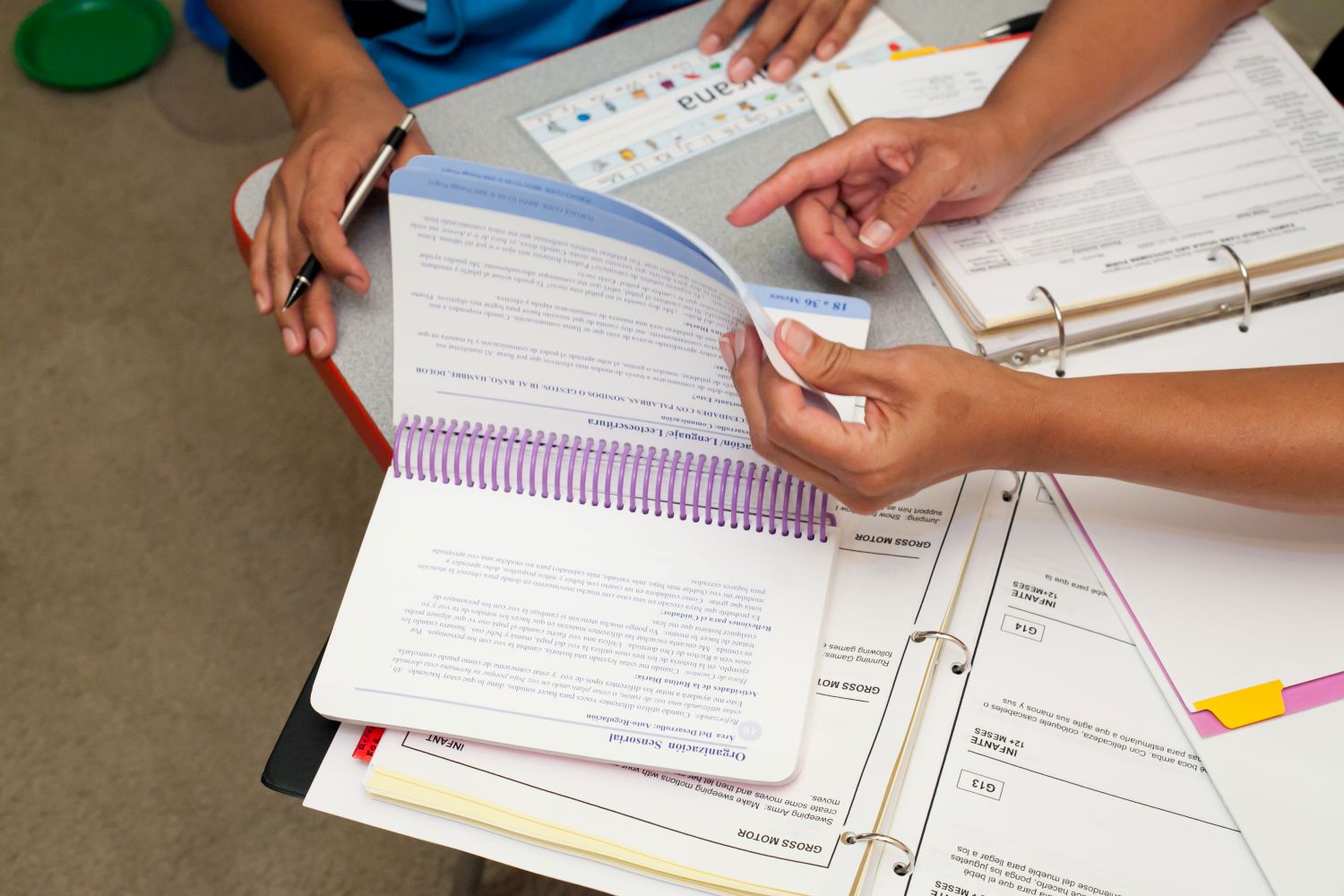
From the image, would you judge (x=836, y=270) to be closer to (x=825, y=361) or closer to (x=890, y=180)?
(x=890, y=180)

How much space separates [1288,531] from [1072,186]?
34 cm

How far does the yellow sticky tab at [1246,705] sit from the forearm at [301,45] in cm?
84

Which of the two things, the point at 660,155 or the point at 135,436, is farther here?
the point at 135,436

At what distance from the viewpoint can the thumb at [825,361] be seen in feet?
1.91

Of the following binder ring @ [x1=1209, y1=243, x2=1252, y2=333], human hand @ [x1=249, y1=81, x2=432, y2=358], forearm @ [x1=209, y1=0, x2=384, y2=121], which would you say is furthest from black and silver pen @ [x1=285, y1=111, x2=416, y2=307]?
binder ring @ [x1=1209, y1=243, x2=1252, y2=333]

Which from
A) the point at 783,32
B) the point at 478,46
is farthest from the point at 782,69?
the point at 478,46

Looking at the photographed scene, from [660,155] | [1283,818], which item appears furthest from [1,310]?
[1283,818]

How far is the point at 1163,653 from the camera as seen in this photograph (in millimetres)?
636

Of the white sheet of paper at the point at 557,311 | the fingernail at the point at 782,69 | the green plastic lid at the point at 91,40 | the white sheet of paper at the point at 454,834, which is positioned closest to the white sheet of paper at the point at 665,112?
the fingernail at the point at 782,69

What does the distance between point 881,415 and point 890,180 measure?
31 centimetres

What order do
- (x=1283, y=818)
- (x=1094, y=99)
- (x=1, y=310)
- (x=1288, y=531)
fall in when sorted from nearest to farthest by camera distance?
(x=1283, y=818), (x=1288, y=531), (x=1094, y=99), (x=1, y=310)

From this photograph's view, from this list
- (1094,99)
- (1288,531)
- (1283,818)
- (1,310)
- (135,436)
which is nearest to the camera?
(1283,818)

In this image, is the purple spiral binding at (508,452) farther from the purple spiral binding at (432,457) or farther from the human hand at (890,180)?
the human hand at (890,180)

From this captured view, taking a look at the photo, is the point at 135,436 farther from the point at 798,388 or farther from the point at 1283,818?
the point at 1283,818
